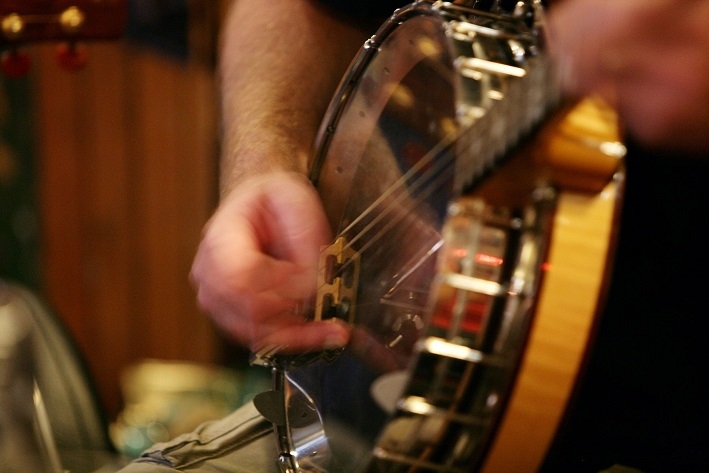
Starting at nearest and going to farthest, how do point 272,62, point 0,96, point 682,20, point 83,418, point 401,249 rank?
point 682,20 < point 401,249 < point 272,62 < point 83,418 < point 0,96

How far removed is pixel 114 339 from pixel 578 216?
7.96 feet

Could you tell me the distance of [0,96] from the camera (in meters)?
2.62

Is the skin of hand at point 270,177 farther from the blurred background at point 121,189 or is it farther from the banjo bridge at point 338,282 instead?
the blurred background at point 121,189

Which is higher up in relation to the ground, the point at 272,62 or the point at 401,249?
the point at 272,62

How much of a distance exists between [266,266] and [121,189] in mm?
2070

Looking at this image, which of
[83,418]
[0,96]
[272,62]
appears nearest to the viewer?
[272,62]

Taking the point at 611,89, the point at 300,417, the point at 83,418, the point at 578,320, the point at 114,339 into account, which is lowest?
the point at 114,339

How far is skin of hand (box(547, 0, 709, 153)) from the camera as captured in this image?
1.50 ft

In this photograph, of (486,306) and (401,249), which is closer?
(486,306)

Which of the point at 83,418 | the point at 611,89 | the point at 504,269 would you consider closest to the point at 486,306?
the point at 504,269

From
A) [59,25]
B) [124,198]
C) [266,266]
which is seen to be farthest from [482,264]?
[124,198]

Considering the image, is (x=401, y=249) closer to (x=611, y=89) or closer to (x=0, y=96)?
(x=611, y=89)

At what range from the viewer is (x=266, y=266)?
30.5 inches

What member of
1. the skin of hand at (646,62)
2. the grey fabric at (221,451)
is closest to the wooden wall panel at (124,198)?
the grey fabric at (221,451)
